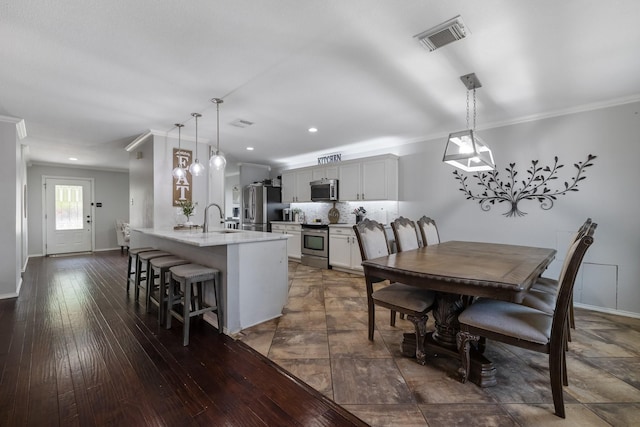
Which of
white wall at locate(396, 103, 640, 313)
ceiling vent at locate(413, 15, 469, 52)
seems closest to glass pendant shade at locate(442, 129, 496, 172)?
ceiling vent at locate(413, 15, 469, 52)

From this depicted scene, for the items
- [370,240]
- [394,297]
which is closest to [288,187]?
→ [370,240]

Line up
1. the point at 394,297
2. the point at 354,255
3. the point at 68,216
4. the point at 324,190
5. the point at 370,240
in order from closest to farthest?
the point at 394,297 → the point at 370,240 → the point at 354,255 → the point at 324,190 → the point at 68,216

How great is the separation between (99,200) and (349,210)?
7326 millimetres

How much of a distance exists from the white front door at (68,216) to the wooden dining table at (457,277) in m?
8.93

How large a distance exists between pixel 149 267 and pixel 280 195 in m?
4.22

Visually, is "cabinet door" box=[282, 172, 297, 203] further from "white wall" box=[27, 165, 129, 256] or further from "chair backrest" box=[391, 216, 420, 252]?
"white wall" box=[27, 165, 129, 256]

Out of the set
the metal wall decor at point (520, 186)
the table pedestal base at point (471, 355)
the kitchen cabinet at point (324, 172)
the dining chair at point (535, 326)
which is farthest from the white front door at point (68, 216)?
the dining chair at point (535, 326)

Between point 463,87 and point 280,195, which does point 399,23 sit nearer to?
point 463,87

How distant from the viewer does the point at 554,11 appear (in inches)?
68.0

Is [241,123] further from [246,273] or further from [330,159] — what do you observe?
[330,159]

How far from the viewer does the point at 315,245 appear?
5.64 m

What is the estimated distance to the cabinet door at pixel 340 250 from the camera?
507cm

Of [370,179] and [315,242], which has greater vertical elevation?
[370,179]

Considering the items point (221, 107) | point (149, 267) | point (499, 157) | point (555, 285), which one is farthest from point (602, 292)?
point (149, 267)
